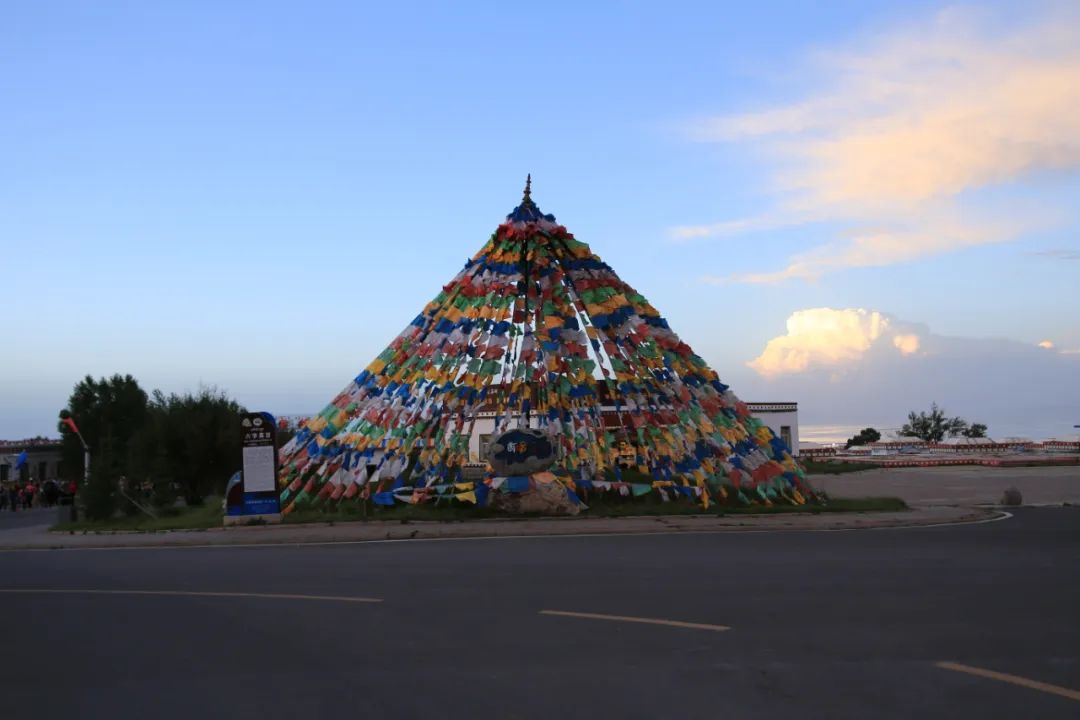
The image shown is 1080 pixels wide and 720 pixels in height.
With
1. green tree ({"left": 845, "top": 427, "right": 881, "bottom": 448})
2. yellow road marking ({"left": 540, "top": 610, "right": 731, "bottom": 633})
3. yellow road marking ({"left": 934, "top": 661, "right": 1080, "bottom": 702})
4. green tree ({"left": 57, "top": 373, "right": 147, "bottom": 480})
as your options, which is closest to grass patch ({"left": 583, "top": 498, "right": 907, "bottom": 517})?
yellow road marking ({"left": 540, "top": 610, "right": 731, "bottom": 633})

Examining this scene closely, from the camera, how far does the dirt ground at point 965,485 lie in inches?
1092

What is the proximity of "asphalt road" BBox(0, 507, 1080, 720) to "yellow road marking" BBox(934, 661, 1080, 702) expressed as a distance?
0.08m

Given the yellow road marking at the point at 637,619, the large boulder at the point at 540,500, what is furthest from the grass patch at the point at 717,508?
the yellow road marking at the point at 637,619

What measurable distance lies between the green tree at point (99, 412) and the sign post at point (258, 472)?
54.4m

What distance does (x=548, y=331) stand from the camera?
78.1 ft

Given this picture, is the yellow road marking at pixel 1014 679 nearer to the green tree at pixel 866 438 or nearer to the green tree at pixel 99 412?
the green tree at pixel 99 412

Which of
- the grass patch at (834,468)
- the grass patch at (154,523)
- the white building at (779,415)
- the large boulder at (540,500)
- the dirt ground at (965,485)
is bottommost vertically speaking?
the dirt ground at (965,485)

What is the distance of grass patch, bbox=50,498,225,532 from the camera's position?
2180 cm

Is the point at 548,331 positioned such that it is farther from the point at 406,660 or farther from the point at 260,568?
the point at 406,660

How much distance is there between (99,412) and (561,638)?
247 ft

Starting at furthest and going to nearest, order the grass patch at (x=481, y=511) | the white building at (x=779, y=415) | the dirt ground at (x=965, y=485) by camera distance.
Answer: the white building at (x=779, y=415)
the dirt ground at (x=965, y=485)
the grass patch at (x=481, y=511)

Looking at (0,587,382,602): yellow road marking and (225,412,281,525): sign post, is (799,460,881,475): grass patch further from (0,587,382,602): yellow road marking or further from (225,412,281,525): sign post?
(0,587,382,602): yellow road marking

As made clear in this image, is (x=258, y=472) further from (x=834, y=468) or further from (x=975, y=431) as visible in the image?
(x=975, y=431)

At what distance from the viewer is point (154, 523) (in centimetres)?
2283
